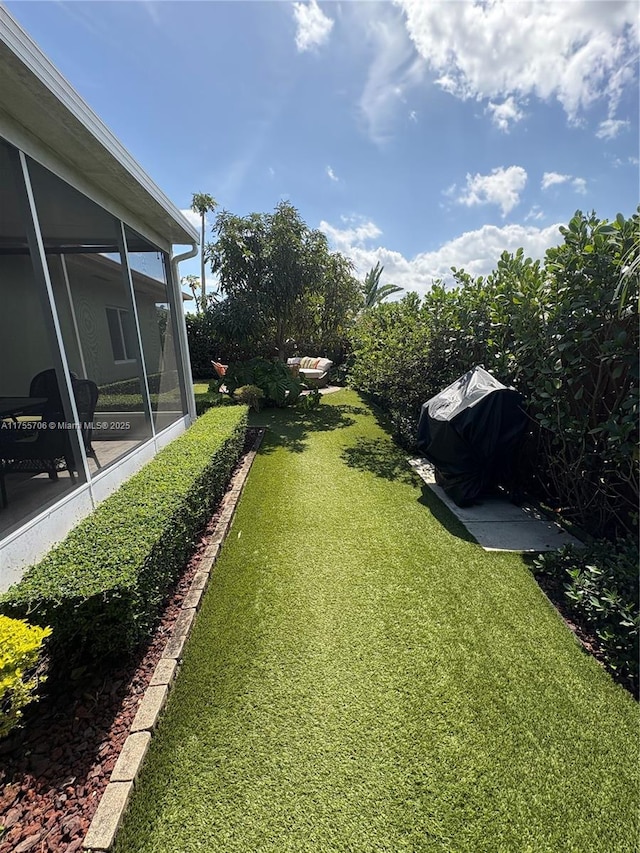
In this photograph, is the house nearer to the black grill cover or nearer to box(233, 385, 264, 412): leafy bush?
box(233, 385, 264, 412): leafy bush

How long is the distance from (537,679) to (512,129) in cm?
790

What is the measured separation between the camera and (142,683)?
2.04 metres

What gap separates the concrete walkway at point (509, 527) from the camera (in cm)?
352

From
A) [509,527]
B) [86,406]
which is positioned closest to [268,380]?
[86,406]

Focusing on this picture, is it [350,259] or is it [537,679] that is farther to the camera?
[350,259]

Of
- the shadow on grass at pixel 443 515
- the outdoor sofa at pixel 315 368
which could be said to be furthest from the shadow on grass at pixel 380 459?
the outdoor sofa at pixel 315 368

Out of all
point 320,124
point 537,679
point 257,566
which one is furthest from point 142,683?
point 320,124

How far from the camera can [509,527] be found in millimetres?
3846

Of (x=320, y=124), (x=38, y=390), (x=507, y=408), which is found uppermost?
(x=320, y=124)

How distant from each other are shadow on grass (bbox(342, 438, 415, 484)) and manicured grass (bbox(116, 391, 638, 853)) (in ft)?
6.65

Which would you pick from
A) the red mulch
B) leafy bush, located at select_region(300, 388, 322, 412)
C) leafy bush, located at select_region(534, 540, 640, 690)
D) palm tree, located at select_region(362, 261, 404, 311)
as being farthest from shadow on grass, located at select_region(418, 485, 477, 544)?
palm tree, located at select_region(362, 261, 404, 311)

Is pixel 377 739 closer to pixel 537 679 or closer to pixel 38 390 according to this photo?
pixel 537 679

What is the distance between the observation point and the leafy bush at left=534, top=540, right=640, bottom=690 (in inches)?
86.3

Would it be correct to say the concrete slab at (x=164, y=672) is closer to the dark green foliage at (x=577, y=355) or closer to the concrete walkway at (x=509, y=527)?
the concrete walkway at (x=509, y=527)
